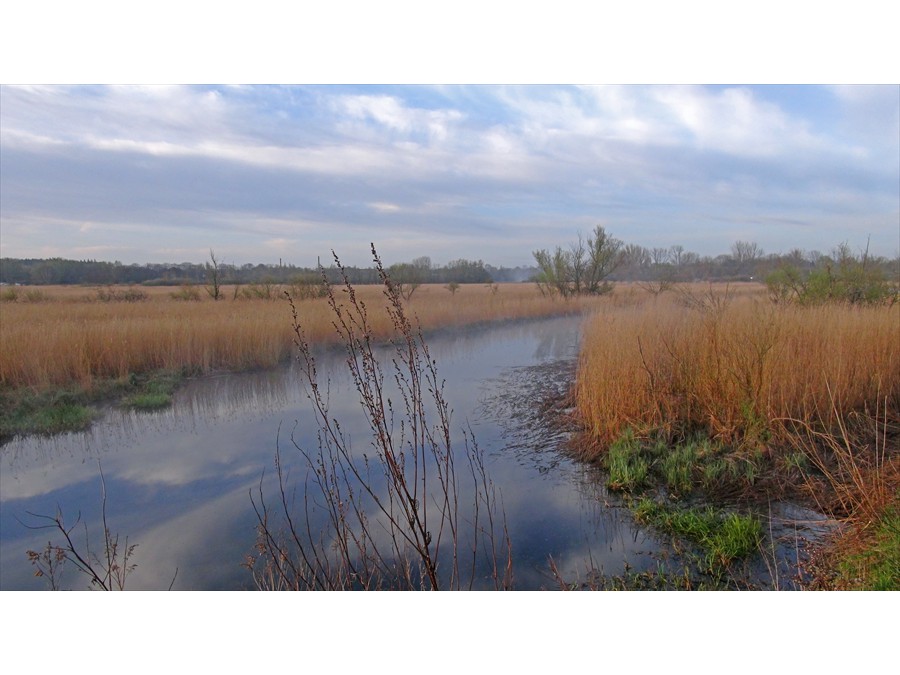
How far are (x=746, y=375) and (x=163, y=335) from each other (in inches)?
356

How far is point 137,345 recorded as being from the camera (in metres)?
7.73

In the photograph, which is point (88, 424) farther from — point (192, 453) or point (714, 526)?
point (714, 526)

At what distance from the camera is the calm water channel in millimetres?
3053

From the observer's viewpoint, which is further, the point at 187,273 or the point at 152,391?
the point at 187,273

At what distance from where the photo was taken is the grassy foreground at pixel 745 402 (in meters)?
3.73

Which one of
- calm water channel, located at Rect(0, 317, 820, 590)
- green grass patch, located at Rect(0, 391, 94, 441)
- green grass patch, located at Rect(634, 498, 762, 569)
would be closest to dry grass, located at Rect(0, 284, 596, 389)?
green grass patch, located at Rect(0, 391, 94, 441)

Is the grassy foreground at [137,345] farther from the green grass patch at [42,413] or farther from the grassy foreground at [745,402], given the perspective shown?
the grassy foreground at [745,402]

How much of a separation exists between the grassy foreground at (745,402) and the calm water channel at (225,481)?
57 centimetres

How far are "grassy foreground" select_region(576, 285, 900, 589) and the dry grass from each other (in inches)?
100

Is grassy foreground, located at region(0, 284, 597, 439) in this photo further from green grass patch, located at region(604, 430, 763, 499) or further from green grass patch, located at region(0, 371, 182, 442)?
green grass patch, located at region(604, 430, 763, 499)

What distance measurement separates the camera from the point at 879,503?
237cm

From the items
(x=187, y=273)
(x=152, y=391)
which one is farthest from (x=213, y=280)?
(x=152, y=391)

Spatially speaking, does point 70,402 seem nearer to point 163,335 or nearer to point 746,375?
point 163,335

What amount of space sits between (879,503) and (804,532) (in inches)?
27.2
